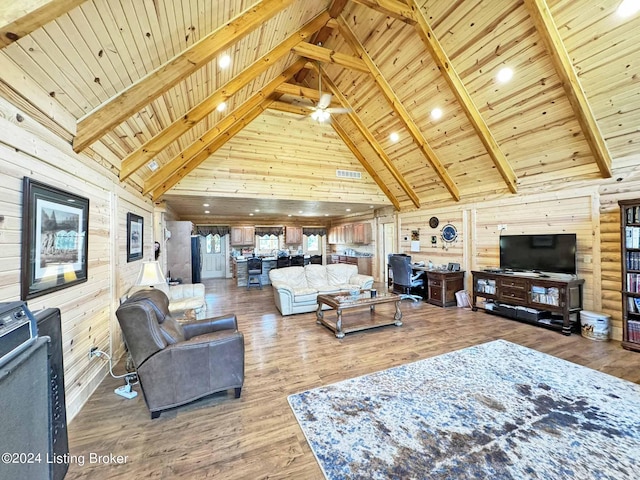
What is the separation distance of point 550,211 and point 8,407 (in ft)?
20.4

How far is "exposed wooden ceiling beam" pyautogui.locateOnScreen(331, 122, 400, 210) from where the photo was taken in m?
6.59

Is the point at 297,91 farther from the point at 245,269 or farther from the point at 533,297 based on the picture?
the point at 533,297

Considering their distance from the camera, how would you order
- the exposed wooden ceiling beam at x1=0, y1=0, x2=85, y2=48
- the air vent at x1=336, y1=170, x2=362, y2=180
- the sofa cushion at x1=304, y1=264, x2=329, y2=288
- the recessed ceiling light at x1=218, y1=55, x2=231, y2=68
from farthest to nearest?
the air vent at x1=336, y1=170, x2=362, y2=180 < the sofa cushion at x1=304, y1=264, x2=329, y2=288 < the recessed ceiling light at x1=218, y1=55, x2=231, y2=68 < the exposed wooden ceiling beam at x1=0, y1=0, x2=85, y2=48

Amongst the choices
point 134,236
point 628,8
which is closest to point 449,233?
A: point 628,8

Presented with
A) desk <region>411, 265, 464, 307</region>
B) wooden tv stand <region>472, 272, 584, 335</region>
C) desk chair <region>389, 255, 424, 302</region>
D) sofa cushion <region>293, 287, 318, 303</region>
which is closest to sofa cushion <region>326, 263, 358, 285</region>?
sofa cushion <region>293, 287, 318, 303</region>

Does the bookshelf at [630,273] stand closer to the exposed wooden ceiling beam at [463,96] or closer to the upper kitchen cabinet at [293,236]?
the exposed wooden ceiling beam at [463,96]

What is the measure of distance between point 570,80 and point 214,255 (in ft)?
35.1

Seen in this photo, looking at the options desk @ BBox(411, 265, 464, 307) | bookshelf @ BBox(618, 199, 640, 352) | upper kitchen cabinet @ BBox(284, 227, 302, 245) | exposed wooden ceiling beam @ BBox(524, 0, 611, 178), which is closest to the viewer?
exposed wooden ceiling beam @ BBox(524, 0, 611, 178)

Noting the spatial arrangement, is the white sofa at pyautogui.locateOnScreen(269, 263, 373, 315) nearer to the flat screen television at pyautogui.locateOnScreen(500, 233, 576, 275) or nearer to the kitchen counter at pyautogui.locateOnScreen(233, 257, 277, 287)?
the flat screen television at pyautogui.locateOnScreen(500, 233, 576, 275)

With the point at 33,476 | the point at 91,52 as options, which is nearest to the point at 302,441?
the point at 33,476

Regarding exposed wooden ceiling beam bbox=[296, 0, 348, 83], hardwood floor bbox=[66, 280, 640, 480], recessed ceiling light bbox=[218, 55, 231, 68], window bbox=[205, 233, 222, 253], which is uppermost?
exposed wooden ceiling beam bbox=[296, 0, 348, 83]

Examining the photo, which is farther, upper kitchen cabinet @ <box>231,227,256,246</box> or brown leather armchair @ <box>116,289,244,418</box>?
upper kitchen cabinet @ <box>231,227,256,246</box>

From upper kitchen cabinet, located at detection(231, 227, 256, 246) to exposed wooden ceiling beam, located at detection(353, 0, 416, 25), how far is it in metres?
8.44

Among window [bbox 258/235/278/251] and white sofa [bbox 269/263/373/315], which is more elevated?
window [bbox 258/235/278/251]
